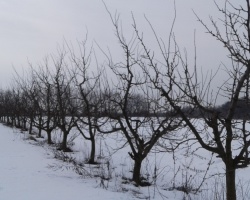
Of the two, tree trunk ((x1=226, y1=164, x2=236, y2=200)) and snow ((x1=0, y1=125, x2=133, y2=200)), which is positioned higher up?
tree trunk ((x1=226, y1=164, x2=236, y2=200))

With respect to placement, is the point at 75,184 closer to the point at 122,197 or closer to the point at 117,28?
the point at 122,197

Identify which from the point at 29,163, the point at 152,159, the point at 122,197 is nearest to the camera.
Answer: the point at 122,197

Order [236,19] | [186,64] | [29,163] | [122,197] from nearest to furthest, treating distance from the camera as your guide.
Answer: [236,19]
[186,64]
[122,197]
[29,163]

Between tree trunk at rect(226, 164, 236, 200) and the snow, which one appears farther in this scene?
the snow

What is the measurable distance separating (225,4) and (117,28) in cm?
301

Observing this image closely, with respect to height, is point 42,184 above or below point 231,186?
Answer: below

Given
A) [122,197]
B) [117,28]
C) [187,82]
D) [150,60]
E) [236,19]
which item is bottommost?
[122,197]

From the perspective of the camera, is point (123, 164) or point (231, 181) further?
point (123, 164)

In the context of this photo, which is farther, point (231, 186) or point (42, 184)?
point (42, 184)

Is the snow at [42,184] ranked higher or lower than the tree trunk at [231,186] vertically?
lower

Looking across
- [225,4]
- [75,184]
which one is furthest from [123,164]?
[225,4]

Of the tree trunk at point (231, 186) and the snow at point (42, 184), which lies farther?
the snow at point (42, 184)

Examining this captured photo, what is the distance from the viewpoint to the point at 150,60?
4.92 metres

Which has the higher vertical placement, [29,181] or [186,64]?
[186,64]
